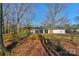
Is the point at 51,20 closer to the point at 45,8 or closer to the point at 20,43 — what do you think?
the point at 45,8

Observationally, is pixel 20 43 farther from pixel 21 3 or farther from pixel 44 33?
pixel 21 3

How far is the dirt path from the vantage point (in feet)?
5.81

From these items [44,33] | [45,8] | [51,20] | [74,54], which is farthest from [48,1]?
[74,54]

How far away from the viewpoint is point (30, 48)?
5.82ft

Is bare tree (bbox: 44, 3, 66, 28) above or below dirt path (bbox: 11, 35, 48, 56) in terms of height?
above

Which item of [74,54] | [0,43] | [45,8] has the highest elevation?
[45,8]

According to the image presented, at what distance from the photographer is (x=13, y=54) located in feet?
5.82

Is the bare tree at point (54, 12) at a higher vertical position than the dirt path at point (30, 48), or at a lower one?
higher

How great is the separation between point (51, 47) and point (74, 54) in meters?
0.22

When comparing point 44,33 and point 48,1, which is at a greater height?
point 48,1

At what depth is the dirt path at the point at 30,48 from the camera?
1.77 meters

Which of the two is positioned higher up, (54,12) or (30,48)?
(54,12)

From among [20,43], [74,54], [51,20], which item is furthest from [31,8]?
[74,54]

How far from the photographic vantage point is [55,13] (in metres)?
1.79
